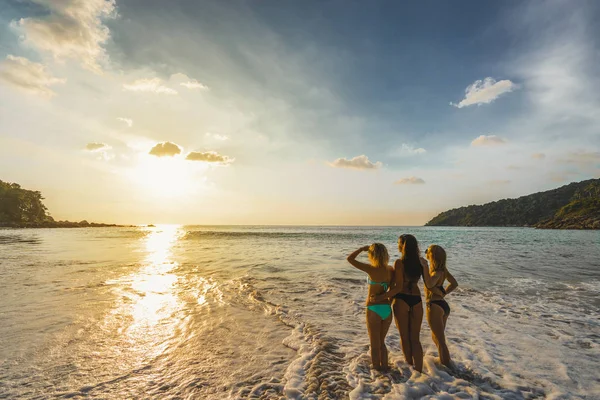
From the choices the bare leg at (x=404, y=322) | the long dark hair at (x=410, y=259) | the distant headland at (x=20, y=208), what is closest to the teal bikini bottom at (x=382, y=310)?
the bare leg at (x=404, y=322)

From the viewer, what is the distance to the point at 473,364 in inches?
225

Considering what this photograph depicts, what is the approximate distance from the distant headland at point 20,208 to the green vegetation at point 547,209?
18204 centimetres

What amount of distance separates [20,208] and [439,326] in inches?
5839

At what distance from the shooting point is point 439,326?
547 cm

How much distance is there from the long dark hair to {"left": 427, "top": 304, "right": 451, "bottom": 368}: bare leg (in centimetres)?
85

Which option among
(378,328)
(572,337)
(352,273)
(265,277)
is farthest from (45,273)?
(572,337)

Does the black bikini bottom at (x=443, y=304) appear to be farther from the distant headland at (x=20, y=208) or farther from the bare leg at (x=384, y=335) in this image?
the distant headland at (x=20, y=208)

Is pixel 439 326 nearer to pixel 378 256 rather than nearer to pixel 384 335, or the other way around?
pixel 384 335

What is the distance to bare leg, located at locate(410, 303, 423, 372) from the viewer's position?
5.20 m

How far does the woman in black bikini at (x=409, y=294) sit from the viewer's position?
5145mm

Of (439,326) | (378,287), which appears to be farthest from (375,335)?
(439,326)

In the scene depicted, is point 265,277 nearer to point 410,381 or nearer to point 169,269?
point 169,269

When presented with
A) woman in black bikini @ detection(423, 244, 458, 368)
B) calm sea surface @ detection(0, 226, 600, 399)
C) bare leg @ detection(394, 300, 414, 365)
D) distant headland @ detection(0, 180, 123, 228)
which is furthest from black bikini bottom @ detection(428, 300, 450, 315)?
distant headland @ detection(0, 180, 123, 228)

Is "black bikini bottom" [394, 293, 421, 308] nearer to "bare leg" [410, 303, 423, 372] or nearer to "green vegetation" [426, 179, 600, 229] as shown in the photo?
"bare leg" [410, 303, 423, 372]
